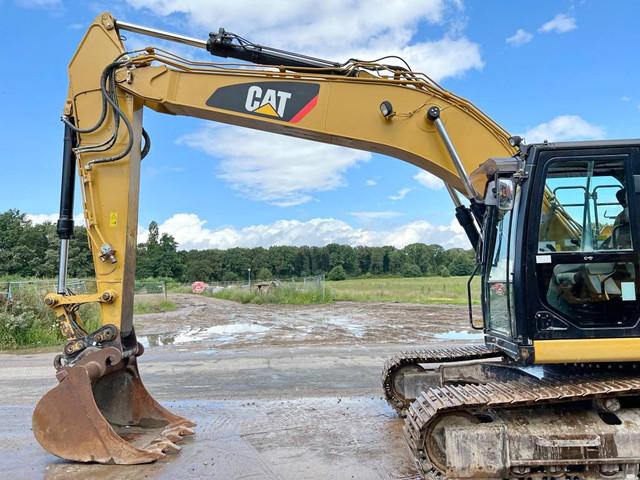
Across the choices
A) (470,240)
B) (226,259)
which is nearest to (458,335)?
(470,240)

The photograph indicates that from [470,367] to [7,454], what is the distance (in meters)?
4.77

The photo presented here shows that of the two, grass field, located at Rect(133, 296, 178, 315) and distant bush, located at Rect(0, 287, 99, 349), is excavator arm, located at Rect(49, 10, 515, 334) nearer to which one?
distant bush, located at Rect(0, 287, 99, 349)

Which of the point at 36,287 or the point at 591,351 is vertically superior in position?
the point at 36,287

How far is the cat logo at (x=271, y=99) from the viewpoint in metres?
5.70

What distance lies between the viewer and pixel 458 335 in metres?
14.4

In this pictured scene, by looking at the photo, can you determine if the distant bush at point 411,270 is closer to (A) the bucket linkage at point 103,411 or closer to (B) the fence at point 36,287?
(B) the fence at point 36,287

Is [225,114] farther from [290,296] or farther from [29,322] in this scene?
[290,296]

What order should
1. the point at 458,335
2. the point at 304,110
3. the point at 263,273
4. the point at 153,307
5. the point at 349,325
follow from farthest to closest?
the point at 263,273, the point at 153,307, the point at 349,325, the point at 458,335, the point at 304,110

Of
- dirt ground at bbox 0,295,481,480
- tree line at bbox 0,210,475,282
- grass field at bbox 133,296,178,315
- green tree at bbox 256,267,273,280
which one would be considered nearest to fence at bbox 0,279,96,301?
dirt ground at bbox 0,295,481,480

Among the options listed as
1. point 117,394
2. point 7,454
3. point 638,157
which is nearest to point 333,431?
point 117,394

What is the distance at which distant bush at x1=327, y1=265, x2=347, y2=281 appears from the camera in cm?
7044

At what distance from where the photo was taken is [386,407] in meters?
6.89

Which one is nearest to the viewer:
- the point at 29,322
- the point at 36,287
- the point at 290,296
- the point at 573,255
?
the point at 573,255

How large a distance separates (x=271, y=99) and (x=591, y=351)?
12.4 ft
